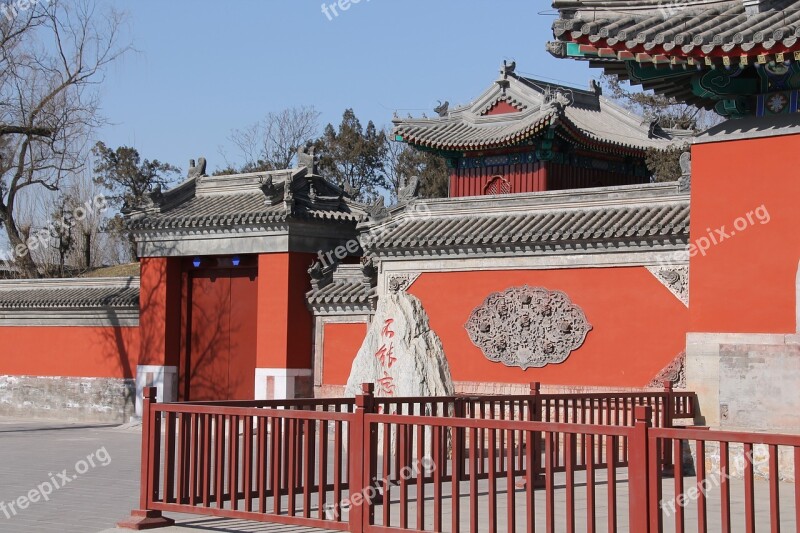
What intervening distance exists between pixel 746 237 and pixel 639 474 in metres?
5.14

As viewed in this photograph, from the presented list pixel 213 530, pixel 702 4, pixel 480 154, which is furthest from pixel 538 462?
pixel 480 154

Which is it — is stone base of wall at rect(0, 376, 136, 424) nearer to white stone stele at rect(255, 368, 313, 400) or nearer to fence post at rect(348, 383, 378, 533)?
white stone stele at rect(255, 368, 313, 400)

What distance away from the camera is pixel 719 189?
408 inches

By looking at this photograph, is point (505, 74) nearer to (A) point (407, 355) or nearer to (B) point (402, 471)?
(A) point (407, 355)

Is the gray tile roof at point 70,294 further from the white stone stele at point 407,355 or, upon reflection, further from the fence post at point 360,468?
the fence post at point 360,468

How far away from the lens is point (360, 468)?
663 cm

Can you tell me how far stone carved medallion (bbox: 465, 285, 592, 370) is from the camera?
1430 cm

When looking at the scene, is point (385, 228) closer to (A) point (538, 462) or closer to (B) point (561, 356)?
(B) point (561, 356)

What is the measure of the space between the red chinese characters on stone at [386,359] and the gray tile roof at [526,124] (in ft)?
26.4

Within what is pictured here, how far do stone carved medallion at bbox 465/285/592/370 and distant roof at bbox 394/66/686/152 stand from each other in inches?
A: 232

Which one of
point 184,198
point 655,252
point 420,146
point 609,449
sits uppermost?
point 420,146

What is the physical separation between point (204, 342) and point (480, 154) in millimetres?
6777

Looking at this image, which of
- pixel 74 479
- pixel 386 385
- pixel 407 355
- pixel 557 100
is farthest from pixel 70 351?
pixel 557 100

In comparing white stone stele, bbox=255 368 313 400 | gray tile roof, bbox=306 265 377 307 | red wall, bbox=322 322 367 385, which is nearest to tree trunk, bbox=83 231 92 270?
white stone stele, bbox=255 368 313 400
